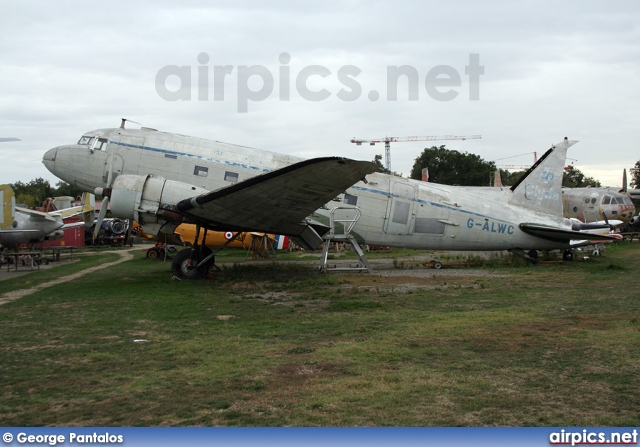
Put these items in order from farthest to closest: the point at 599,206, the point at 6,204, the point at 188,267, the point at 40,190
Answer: the point at 40,190, the point at 599,206, the point at 6,204, the point at 188,267

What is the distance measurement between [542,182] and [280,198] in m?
9.01

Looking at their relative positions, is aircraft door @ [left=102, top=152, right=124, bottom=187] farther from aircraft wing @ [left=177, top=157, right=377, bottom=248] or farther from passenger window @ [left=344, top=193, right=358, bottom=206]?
passenger window @ [left=344, top=193, right=358, bottom=206]

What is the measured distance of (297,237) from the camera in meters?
14.6

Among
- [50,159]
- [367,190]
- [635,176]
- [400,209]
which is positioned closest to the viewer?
[50,159]

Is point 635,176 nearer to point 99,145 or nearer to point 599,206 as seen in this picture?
point 599,206

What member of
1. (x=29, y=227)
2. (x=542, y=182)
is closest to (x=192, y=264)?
(x=542, y=182)

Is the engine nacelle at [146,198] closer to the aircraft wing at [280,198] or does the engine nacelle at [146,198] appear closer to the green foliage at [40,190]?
the aircraft wing at [280,198]

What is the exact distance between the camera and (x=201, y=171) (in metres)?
14.1

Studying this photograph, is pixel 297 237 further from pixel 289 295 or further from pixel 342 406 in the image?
pixel 342 406

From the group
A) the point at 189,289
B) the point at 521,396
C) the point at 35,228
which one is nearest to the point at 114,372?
the point at 521,396

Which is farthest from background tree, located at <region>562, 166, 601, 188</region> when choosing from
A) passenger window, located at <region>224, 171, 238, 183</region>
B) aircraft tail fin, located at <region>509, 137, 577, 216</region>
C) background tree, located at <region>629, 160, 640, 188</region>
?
passenger window, located at <region>224, 171, 238, 183</region>

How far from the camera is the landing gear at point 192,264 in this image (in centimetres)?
1358

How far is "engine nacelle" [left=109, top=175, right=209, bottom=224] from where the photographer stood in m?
12.7

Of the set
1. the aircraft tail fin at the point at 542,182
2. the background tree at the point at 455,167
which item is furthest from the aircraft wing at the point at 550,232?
the background tree at the point at 455,167
